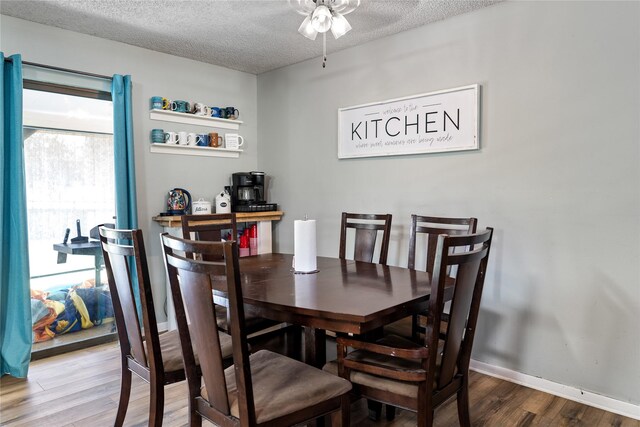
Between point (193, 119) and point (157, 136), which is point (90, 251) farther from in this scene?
point (193, 119)

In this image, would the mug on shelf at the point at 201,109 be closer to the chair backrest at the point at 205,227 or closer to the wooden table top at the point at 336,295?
the chair backrest at the point at 205,227

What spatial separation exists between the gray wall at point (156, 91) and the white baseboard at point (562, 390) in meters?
2.67

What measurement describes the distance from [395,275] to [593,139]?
1.38 m

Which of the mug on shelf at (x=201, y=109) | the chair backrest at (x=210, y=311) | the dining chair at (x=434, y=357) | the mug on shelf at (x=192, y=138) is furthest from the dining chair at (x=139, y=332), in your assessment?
the mug on shelf at (x=201, y=109)

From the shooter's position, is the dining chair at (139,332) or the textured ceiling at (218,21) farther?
the textured ceiling at (218,21)

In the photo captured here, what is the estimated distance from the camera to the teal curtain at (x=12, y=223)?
2.74 metres

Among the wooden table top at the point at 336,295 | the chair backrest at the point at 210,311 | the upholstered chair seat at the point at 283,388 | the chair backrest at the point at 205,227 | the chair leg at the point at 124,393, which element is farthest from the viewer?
the chair backrest at the point at 205,227

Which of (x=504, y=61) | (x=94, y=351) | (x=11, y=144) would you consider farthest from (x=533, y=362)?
(x=11, y=144)

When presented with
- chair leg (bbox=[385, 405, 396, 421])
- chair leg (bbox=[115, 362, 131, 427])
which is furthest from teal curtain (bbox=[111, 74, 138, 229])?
chair leg (bbox=[385, 405, 396, 421])

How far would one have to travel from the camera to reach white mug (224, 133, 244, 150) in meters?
4.07

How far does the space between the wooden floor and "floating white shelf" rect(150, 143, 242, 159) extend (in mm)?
1795

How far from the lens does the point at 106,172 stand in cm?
344

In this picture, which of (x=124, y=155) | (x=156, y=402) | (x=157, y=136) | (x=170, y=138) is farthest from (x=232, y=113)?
(x=156, y=402)

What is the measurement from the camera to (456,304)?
155cm
